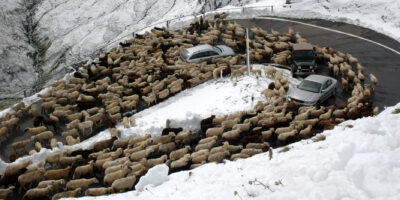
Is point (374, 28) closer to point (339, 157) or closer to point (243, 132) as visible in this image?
point (243, 132)

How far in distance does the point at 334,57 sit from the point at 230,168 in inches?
602

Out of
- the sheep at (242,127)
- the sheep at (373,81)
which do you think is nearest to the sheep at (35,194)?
the sheep at (242,127)

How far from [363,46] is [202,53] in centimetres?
1291

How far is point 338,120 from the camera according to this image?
17.0m

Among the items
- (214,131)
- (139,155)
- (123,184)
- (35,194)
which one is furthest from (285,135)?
(35,194)

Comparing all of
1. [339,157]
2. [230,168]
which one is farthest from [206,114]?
[339,157]

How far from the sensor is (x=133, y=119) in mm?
19641

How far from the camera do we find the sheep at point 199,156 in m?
15.2

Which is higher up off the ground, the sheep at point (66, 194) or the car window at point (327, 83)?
the car window at point (327, 83)

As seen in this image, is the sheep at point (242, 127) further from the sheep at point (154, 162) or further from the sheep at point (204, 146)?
the sheep at point (154, 162)

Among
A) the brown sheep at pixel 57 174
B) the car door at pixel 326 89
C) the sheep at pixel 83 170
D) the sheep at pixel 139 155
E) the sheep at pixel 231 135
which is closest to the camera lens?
the brown sheep at pixel 57 174

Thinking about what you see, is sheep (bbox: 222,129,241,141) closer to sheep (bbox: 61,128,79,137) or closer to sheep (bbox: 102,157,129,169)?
sheep (bbox: 102,157,129,169)

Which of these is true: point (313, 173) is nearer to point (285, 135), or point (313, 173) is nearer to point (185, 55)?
point (285, 135)

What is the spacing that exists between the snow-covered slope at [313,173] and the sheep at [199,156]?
851 mm
